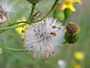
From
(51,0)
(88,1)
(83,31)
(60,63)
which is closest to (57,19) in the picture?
(51,0)

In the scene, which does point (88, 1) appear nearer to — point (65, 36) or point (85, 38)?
point (85, 38)

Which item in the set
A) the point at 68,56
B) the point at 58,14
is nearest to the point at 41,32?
the point at 58,14

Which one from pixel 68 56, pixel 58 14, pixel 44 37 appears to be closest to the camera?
pixel 44 37

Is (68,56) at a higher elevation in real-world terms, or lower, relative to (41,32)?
lower

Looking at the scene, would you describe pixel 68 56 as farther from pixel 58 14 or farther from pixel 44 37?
pixel 44 37

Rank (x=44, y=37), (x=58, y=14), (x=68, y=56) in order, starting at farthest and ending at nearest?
(x=68, y=56) → (x=58, y=14) → (x=44, y=37)

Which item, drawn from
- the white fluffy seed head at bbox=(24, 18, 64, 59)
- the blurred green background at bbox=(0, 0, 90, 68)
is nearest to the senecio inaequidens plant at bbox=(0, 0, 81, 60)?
the white fluffy seed head at bbox=(24, 18, 64, 59)

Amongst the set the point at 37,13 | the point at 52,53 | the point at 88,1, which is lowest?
the point at 88,1

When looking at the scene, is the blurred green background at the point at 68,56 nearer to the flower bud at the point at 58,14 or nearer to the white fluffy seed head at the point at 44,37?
the flower bud at the point at 58,14
